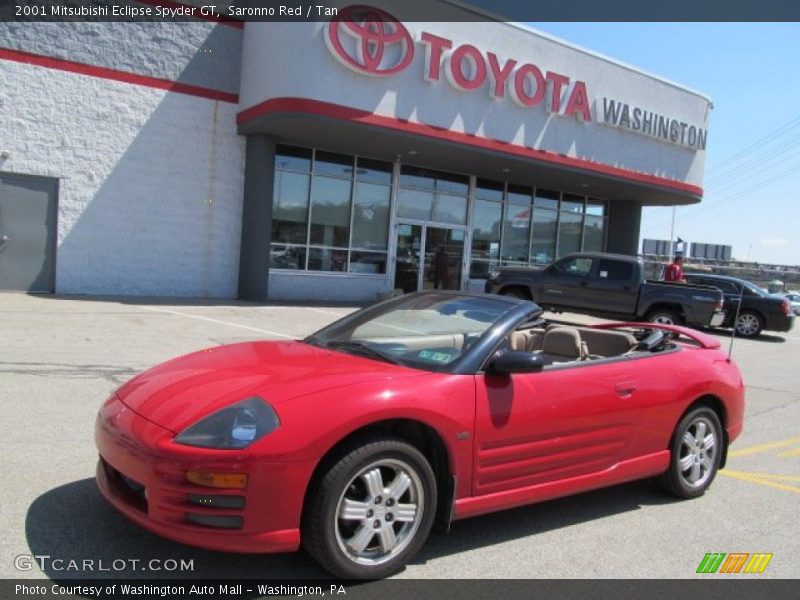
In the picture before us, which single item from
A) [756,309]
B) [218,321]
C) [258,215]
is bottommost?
[218,321]

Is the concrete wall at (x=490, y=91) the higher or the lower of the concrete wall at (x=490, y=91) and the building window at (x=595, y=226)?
the higher

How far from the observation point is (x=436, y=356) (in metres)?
3.89

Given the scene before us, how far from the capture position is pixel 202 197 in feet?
51.8

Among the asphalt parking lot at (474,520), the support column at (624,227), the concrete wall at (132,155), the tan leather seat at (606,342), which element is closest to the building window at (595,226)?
the support column at (624,227)

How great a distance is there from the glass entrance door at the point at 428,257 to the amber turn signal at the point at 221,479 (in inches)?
628

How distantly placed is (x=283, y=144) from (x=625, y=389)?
542 inches

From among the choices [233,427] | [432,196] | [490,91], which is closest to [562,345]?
[233,427]

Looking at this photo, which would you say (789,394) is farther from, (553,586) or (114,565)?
(114,565)

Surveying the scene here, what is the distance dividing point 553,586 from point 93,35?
14738mm

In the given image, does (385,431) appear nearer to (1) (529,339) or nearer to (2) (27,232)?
A: (1) (529,339)

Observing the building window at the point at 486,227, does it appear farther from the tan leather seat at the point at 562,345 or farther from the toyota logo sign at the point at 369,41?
the tan leather seat at the point at 562,345

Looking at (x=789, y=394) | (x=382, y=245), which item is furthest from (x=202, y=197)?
(x=789, y=394)

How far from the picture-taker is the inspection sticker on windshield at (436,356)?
383cm

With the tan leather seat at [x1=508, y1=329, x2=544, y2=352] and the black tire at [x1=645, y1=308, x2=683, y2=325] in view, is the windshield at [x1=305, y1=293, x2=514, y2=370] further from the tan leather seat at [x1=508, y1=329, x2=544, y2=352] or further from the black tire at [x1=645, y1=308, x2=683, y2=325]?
the black tire at [x1=645, y1=308, x2=683, y2=325]
